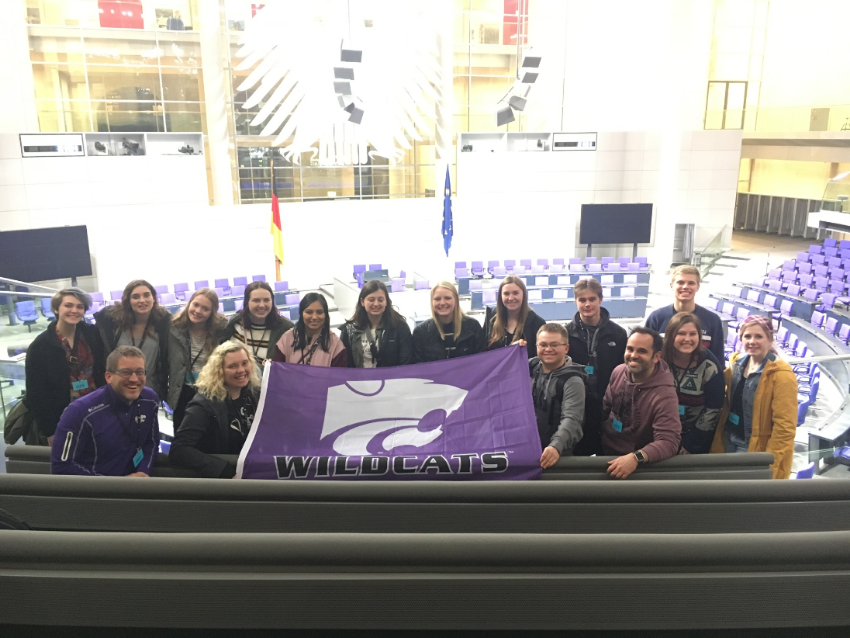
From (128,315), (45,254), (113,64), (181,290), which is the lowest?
(181,290)

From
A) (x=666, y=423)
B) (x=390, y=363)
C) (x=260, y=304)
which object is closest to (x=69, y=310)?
(x=260, y=304)

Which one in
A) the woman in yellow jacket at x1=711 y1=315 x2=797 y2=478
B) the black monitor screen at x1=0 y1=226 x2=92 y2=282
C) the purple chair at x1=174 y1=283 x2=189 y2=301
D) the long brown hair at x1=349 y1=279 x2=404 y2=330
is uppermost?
the long brown hair at x1=349 y1=279 x2=404 y2=330

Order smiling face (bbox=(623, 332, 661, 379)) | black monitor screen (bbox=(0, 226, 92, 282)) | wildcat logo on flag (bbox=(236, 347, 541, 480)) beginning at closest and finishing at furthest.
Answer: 1. wildcat logo on flag (bbox=(236, 347, 541, 480))
2. smiling face (bbox=(623, 332, 661, 379))
3. black monitor screen (bbox=(0, 226, 92, 282))

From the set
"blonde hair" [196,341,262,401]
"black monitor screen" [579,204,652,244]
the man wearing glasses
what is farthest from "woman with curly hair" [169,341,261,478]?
Result: "black monitor screen" [579,204,652,244]

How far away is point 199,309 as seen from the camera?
3.91 m

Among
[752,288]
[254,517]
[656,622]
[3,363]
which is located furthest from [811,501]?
[752,288]

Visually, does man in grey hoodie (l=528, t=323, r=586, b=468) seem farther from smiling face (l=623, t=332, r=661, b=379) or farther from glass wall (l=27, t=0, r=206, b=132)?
glass wall (l=27, t=0, r=206, b=132)

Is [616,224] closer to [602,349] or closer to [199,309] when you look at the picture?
[602,349]

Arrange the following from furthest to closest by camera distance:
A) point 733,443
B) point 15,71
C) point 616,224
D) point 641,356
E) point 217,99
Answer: point 616,224 < point 217,99 < point 15,71 < point 733,443 < point 641,356

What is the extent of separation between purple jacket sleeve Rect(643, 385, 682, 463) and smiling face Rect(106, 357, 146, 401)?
2029 mm

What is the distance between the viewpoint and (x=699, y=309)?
4.19 m

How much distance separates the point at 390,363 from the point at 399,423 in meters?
1.39

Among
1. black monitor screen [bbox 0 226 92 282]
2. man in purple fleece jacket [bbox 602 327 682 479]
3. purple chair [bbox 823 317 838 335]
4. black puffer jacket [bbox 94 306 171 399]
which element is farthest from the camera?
black monitor screen [bbox 0 226 92 282]

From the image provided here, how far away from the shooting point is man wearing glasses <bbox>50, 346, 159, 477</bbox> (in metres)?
2.43
